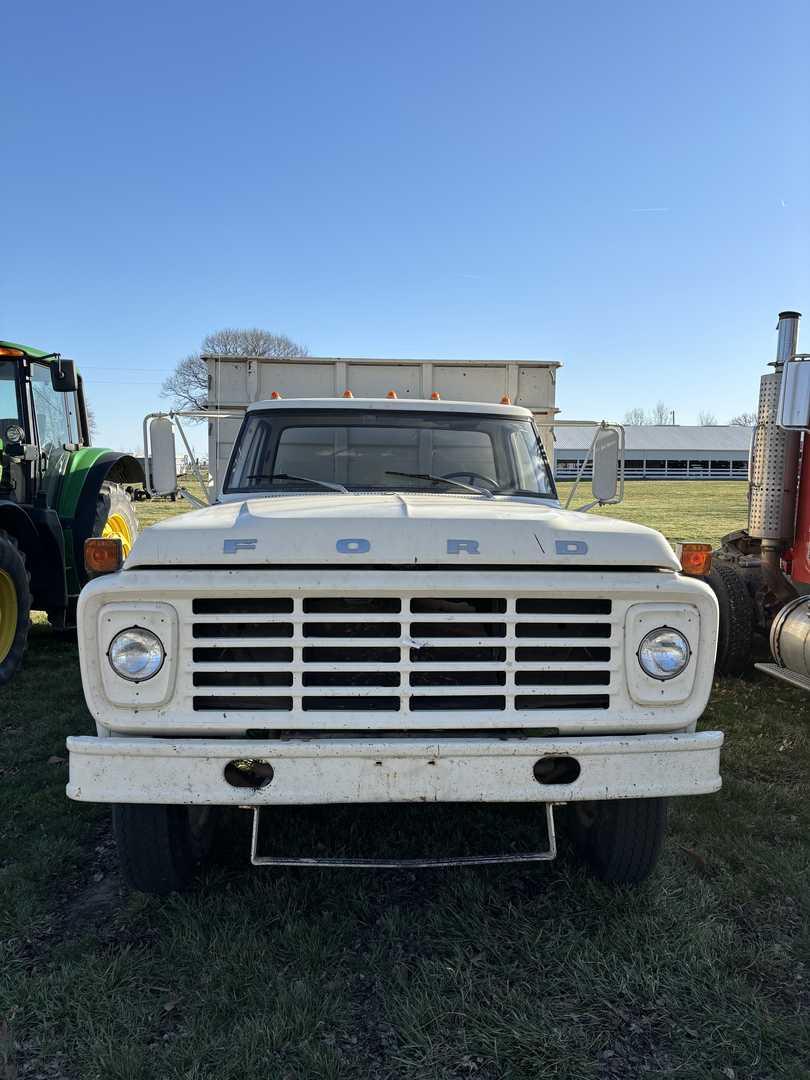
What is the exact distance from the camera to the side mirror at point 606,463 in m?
4.42

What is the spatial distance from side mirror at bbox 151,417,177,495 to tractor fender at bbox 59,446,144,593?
2.77 meters

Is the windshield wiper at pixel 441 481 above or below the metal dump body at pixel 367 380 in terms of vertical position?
below

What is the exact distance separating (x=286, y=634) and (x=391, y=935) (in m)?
1.22

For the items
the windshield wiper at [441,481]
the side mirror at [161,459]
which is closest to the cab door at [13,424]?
the side mirror at [161,459]

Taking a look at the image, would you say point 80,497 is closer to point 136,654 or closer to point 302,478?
point 302,478

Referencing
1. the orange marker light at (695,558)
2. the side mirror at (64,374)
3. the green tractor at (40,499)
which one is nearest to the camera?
the orange marker light at (695,558)

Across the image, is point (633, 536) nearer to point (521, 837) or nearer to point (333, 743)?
point (333, 743)

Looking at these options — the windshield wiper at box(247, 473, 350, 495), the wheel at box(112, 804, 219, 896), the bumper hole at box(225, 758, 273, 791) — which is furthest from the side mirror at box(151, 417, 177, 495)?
the bumper hole at box(225, 758, 273, 791)

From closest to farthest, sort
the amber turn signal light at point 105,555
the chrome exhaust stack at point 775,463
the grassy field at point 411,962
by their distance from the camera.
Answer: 1. the grassy field at point 411,962
2. the amber turn signal light at point 105,555
3. the chrome exhaust stack at point 775,463

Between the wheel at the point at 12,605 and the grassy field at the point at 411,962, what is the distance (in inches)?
93.9

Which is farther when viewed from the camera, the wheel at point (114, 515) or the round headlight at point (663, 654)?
the wheel at point (114, 515)

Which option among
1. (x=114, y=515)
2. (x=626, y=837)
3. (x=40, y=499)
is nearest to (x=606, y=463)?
(x=626, y=837)

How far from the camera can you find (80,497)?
7.14 m

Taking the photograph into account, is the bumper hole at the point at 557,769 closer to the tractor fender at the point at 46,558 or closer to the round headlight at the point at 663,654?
the round headlight at the point at 663,654
